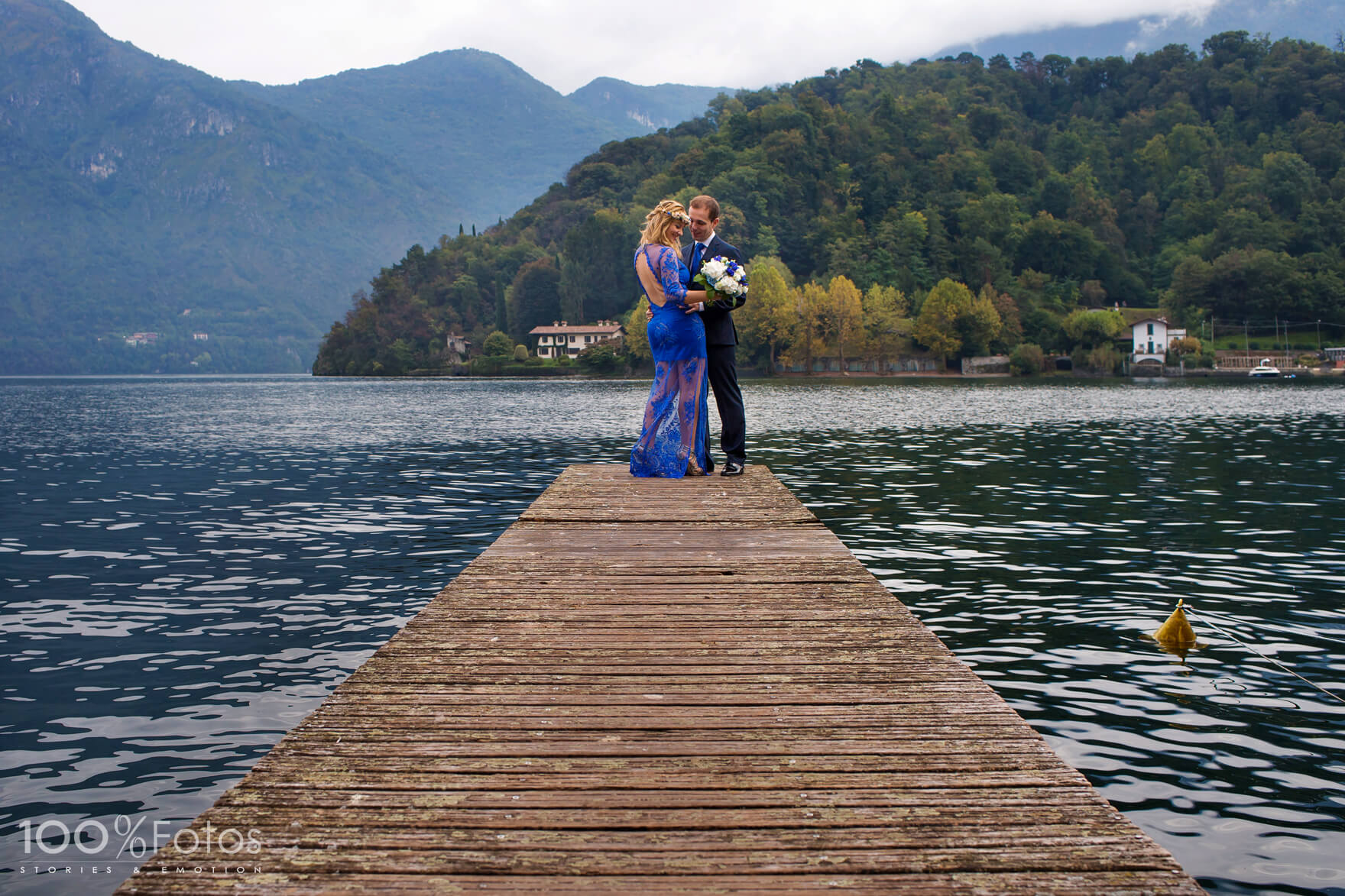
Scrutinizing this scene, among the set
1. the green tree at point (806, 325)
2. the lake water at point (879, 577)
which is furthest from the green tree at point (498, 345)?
the lake water at point (879, 577)

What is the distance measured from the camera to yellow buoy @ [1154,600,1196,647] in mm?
9383

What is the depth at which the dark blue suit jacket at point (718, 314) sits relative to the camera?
12289 millimetres

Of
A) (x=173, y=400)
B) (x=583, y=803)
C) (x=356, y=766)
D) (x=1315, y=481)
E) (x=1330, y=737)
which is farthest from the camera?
(x=173, y=400)

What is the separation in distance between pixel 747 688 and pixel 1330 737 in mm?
4953

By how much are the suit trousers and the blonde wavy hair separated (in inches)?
58.8

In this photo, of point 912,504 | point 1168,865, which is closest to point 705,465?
point 912,504

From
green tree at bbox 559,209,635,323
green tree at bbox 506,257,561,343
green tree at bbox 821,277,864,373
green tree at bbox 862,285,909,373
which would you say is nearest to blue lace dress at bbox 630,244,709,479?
green tree at bbox 821,277,864,373

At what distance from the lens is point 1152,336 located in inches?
5787

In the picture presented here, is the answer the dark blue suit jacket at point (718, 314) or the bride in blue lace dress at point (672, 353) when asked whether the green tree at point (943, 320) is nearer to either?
the bride in blue lace dress at point (672, 353)

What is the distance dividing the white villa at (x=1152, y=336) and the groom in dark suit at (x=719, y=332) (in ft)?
Result: 487

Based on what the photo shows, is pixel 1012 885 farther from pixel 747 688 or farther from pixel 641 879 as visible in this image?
pixel 747 688

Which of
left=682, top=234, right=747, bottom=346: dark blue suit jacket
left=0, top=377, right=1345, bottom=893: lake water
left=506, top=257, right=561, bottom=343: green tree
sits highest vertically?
left=506, top=257, right=561, bottom=343: green tree

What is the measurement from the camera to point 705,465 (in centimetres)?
1380

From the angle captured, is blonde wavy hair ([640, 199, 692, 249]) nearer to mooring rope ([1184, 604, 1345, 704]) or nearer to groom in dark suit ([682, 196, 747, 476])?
groom in dark suit ([682, 196, 747, 476])
